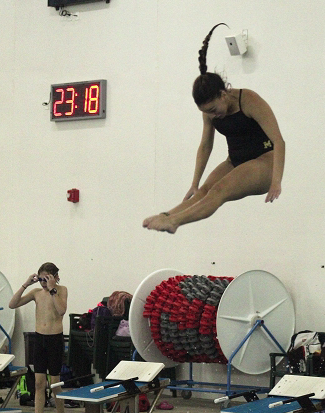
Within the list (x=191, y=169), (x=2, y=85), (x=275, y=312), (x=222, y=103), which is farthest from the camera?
(x=2, y=85)

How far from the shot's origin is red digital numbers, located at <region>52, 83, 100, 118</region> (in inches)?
355

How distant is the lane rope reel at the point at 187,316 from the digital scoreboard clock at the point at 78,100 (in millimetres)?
2348

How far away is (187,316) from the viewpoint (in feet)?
24.4

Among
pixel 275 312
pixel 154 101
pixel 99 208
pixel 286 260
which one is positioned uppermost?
pixel 154 101

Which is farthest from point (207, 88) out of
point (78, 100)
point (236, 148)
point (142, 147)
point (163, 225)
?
point (78, 100)

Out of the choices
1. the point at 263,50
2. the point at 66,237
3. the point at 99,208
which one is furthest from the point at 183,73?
the point at 66,237

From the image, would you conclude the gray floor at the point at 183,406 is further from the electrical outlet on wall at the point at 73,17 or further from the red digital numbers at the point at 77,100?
the electrical outlet on wall at the point at 73,17

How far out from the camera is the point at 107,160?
9.04 m

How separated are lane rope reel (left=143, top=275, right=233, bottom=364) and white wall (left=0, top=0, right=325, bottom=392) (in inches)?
30.2

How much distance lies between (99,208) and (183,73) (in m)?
1.86

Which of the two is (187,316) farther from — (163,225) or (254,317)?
(163,225)

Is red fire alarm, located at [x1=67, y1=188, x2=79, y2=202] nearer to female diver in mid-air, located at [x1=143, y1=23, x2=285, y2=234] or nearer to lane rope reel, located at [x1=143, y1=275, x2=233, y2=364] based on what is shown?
lane rope reel, located at [x1=143, y1=275, x2=233, y2=364]

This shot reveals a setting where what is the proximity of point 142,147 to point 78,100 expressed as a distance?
3.27 feet

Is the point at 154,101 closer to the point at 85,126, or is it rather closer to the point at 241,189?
the point at 85,126
